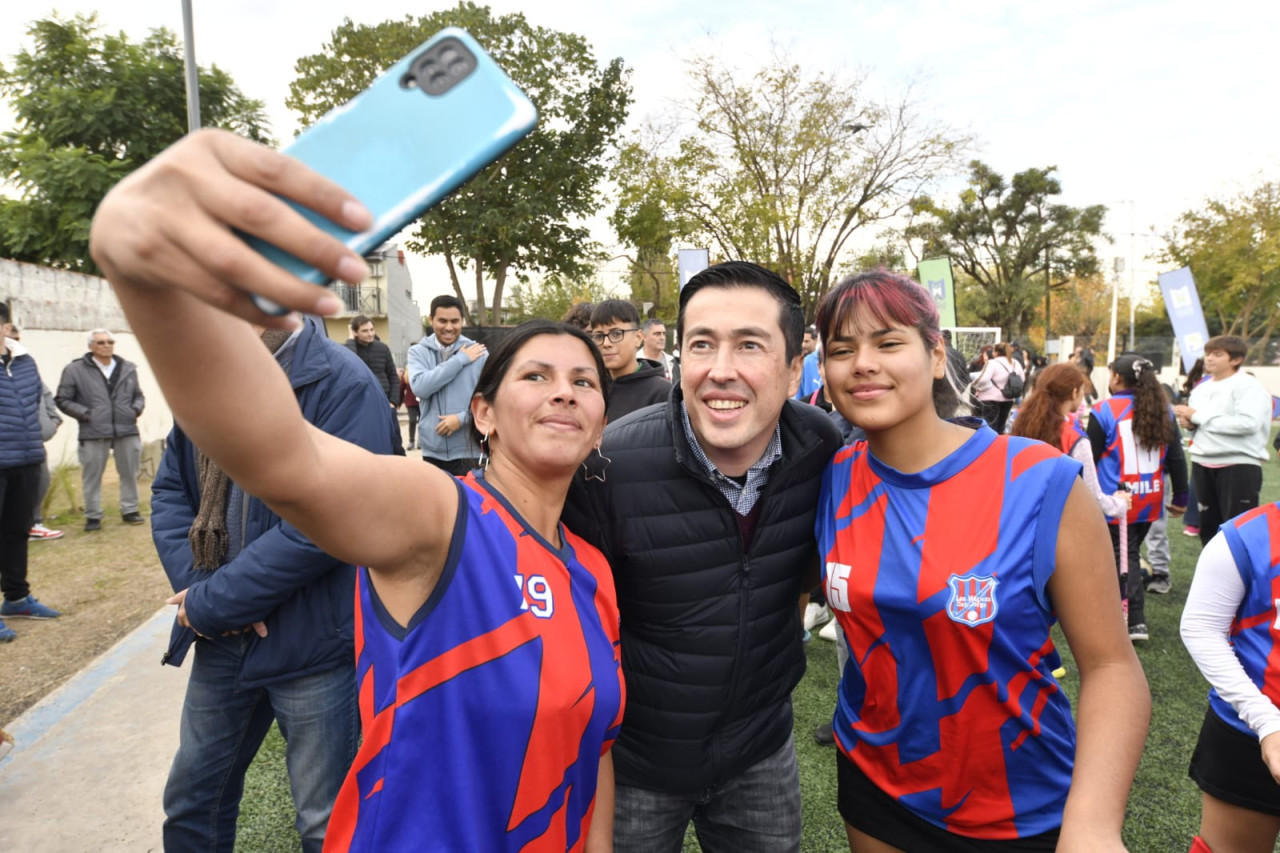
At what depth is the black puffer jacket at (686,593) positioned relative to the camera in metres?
1.84

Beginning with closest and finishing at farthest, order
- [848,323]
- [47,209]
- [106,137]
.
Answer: [848,323]
[47,209]
[106,137]

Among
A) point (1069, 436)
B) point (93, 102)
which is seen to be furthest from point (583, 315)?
point (93, 102)

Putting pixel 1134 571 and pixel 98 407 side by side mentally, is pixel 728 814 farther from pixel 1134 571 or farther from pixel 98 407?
pixel 98 407

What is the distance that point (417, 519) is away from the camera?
1195 millimetres

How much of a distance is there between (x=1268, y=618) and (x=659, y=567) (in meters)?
1.76

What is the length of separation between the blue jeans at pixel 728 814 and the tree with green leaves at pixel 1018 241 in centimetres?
4395

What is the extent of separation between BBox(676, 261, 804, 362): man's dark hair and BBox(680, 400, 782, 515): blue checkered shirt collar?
24 centimetres

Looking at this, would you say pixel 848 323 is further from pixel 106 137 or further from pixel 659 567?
pixel 106 137

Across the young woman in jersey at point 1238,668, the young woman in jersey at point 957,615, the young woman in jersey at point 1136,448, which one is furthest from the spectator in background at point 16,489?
the young woman in jersey at point 1136,448

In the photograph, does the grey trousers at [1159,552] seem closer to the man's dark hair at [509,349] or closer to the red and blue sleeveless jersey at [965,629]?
the red and blue sleeveless jersey at [965,629]

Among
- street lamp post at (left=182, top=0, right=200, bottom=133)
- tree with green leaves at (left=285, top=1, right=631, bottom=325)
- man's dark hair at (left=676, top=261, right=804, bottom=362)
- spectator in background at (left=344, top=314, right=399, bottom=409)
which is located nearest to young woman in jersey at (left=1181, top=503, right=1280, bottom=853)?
man's dark hair at (left=676, top=261, right=804, bottom=362)

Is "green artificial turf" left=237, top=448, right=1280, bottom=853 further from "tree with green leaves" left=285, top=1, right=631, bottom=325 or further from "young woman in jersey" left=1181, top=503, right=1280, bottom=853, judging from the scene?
"tree with green leaves" left=285, top=1, right=631, bottom=325

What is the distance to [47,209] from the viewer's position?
25.0 m

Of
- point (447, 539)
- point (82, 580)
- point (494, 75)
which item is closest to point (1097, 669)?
point (447, 539)
